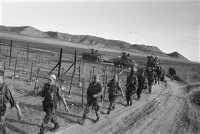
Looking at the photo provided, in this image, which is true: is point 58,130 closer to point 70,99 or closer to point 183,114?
point 70,99

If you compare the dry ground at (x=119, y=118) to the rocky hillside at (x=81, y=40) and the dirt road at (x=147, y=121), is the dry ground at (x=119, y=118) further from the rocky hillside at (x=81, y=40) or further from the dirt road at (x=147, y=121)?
the rocky hillside at (x=81, y=40)

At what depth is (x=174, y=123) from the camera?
10852 mm

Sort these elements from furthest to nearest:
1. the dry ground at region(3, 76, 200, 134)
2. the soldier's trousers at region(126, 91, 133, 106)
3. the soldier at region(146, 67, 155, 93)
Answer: the soldier at region(146, 67, 155, 93), the soldier's trousers at region(126, 91, 133, 106), the dry ground at region(3, 76, 200, 134)

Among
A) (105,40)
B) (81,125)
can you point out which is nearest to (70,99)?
(81,125)

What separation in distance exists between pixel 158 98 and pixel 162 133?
7.21 metres

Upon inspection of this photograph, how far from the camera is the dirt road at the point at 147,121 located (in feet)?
30.2

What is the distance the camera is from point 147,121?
10.7 meters

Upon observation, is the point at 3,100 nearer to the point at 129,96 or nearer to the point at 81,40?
the point at 129,96

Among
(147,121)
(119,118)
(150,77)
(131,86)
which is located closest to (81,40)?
(150,77)

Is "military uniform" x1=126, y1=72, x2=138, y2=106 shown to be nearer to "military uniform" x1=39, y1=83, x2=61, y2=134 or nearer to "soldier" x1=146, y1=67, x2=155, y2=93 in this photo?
"soldier" x1=146, y1=67, x2=155, y2=93

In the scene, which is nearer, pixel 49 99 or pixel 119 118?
pixel 49 99

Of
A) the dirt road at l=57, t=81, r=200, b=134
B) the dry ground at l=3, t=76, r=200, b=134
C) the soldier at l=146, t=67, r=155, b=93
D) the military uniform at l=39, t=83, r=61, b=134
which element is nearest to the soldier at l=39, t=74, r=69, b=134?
the military uniform at l=39, t=83, r=61, b=134

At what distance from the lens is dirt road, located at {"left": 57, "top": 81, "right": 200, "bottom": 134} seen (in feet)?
30.2

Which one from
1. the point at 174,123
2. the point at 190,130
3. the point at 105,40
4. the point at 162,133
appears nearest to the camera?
the point at 162,133
